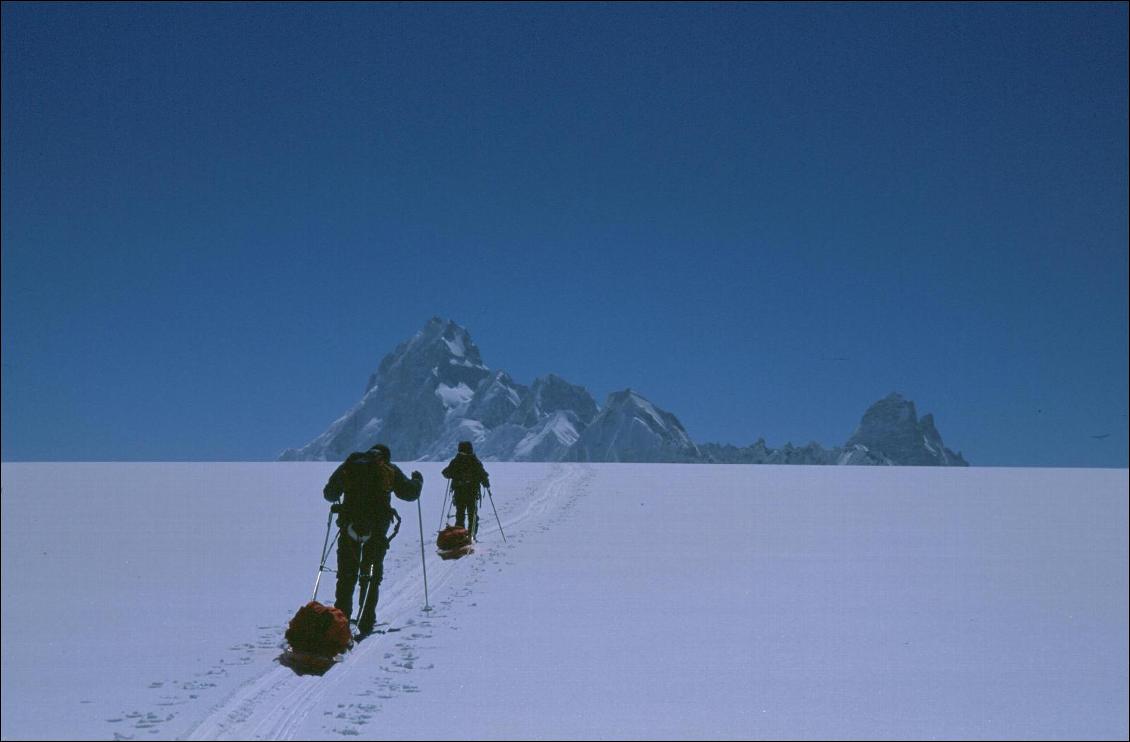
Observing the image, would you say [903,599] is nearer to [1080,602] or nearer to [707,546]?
[1080,602]

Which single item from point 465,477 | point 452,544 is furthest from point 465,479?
point 452,544

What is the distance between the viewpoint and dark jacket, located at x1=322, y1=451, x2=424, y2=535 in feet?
30.6

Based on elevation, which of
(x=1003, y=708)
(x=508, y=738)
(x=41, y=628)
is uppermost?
(x=41, y=628)

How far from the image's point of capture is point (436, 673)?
7559mm

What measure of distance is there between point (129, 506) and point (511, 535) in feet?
39.9

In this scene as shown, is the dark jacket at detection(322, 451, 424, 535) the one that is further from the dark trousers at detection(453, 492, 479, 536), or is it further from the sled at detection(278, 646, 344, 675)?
the dark trousers at detection(453, 492, 479, 536)

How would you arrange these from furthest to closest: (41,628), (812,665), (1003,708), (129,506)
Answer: (129,506) < (41,628) < (812,665) < (1003,708)

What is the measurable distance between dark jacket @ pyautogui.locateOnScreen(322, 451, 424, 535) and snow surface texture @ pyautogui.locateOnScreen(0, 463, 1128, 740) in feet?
3.74

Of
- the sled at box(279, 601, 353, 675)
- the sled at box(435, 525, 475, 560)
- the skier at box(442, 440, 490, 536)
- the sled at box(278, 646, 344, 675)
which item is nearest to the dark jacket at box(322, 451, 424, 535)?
the sled at box(279, 601, 353, 675)

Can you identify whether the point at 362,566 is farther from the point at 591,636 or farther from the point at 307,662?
the point at 591,636

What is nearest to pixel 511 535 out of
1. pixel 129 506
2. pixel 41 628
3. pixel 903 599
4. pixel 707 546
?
pixel 707 546

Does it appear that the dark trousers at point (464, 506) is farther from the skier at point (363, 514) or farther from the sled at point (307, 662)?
the sled at point (307, 662)

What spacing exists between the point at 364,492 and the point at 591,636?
2.70 m

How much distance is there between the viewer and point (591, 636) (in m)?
9.16
